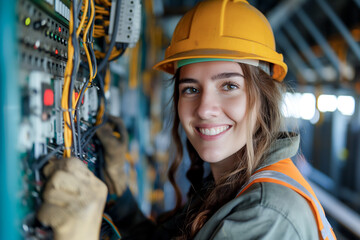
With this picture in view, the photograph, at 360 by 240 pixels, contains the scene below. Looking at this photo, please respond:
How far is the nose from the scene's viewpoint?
1187mm

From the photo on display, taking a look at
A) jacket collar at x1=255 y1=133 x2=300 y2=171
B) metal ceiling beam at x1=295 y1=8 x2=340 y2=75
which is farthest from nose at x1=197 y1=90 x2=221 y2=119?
metal ceiling beam at x1=295 y1=8 x2=340 y2=75

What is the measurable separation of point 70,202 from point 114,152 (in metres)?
0.69

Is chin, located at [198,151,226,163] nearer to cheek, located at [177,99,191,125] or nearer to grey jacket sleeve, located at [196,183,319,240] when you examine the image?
cheek, located at [177,99,191,125]

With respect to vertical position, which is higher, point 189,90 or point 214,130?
point 189,90

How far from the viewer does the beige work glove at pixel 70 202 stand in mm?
713

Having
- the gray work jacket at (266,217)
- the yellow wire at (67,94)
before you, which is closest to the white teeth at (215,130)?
the gray work jacket at (266,217)

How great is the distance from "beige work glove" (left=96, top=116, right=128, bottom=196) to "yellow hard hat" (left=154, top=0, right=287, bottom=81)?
19.0 inches

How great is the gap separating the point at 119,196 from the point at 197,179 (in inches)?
18.1

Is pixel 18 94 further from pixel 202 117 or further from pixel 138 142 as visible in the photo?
pixel 138 142

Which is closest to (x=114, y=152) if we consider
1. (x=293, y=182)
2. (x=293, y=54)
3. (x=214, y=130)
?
(x=214, y=130)

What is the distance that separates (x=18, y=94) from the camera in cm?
63

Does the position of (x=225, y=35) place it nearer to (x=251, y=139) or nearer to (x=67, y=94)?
(x=251, y=139)

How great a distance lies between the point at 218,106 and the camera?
1201 mm

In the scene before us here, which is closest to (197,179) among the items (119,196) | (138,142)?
(119,196)
